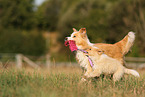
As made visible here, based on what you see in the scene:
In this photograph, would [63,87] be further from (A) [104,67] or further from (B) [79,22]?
(B) [79,22]

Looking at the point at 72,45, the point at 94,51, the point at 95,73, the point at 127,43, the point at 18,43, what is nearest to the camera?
the point at 95,73

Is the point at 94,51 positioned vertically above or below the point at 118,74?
above

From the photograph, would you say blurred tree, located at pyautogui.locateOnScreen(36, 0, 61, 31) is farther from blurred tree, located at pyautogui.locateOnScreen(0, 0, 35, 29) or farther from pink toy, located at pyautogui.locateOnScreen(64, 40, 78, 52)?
pink toy, located at pyautogui.locateOnScreen(64, 40, 78, 52)

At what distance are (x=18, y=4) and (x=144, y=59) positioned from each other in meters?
24.0

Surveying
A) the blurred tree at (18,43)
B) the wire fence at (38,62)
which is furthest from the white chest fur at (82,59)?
the blurred tree at (18,43)

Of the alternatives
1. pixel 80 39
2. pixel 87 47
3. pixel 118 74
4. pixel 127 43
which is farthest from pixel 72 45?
pixel 127 43

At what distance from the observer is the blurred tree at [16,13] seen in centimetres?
3844

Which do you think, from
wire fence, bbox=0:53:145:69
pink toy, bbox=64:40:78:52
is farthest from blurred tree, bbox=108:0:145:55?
pink toy, bbox=64:40:78:52

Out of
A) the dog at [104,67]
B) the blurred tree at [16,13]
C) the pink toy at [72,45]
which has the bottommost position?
the dog at [104,67]

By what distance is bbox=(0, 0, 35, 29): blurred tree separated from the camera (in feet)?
126

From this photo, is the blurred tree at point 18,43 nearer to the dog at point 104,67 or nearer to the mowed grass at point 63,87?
the mowed grass at point 63,87

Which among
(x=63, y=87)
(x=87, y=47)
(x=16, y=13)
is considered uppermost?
(x=16, y=13)

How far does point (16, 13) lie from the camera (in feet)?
130

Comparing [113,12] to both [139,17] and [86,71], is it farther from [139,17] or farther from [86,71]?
[86,71]
